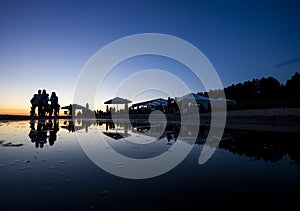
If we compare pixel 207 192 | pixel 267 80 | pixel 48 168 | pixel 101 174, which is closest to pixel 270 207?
pixel 207 192

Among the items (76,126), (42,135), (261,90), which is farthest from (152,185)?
(261,90)

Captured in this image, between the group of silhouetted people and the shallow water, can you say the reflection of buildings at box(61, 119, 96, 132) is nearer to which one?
the group of silhouetted people

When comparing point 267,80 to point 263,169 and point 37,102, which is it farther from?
point 263,169

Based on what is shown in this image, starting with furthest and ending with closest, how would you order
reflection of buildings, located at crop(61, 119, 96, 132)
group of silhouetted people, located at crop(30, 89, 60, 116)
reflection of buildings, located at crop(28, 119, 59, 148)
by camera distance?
group of silhouetted people, located at crop(30, 89, 60, 116), reflection of buildings, located at crop(61, 119, 96, 132), reflection of buildings, located at crop(28, 119, 59, 148)

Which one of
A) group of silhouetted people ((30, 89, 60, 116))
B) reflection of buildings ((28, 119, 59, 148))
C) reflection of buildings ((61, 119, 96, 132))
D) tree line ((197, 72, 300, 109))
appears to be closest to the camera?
reflection of buildings ((28, 119, 59, 148))

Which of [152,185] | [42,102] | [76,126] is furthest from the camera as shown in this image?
[42,102]

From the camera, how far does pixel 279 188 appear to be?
311 centimetres

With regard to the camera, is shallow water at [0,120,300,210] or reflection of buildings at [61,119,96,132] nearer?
shallow water at [0,120,300,210]

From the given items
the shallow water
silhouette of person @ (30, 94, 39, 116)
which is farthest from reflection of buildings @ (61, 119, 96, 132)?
the shallow water

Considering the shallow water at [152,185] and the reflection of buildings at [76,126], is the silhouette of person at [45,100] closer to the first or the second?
the reflection of buildings at [76,126]

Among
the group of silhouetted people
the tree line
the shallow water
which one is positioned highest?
the tree line

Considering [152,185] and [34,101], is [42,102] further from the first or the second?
[152,185]

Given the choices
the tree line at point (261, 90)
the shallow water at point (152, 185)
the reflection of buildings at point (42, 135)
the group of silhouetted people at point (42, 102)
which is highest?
the tree line at point (261, 90)

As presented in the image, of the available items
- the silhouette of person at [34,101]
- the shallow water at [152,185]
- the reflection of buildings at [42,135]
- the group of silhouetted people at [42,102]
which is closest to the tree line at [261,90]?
the group of silhouetted people at [42,102]
